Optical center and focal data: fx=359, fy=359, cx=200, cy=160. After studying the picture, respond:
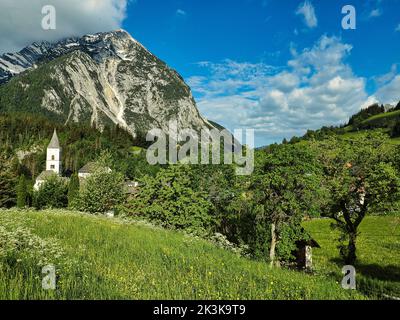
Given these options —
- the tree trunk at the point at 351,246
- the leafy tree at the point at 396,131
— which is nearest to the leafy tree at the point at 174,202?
the tree trunk at the point at 351,246

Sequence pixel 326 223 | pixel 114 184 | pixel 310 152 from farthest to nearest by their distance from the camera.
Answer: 1. pixel 326 223
2. pixel 114 184
3. pixel 310 152

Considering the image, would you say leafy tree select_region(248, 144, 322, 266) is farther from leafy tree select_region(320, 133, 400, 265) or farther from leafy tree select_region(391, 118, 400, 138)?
leafy tree select_region(391, 118, 400, 138)

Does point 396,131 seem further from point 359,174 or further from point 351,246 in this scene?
point 359,174

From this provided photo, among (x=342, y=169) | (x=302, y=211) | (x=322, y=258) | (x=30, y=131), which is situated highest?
(x=30, y=131)

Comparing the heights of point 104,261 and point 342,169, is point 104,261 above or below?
below

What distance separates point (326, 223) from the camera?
56312 millimetres

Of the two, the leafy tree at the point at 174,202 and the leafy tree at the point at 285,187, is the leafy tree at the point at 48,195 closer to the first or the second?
the leafy tree at the point at 174,202

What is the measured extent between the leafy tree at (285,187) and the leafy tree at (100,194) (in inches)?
860

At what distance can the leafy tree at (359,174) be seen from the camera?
71.3 ft

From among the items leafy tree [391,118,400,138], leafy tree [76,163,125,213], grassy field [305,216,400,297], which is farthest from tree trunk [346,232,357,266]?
leafy tree [391,118,400,138]

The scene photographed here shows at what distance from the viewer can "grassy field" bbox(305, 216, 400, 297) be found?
1985 cm
